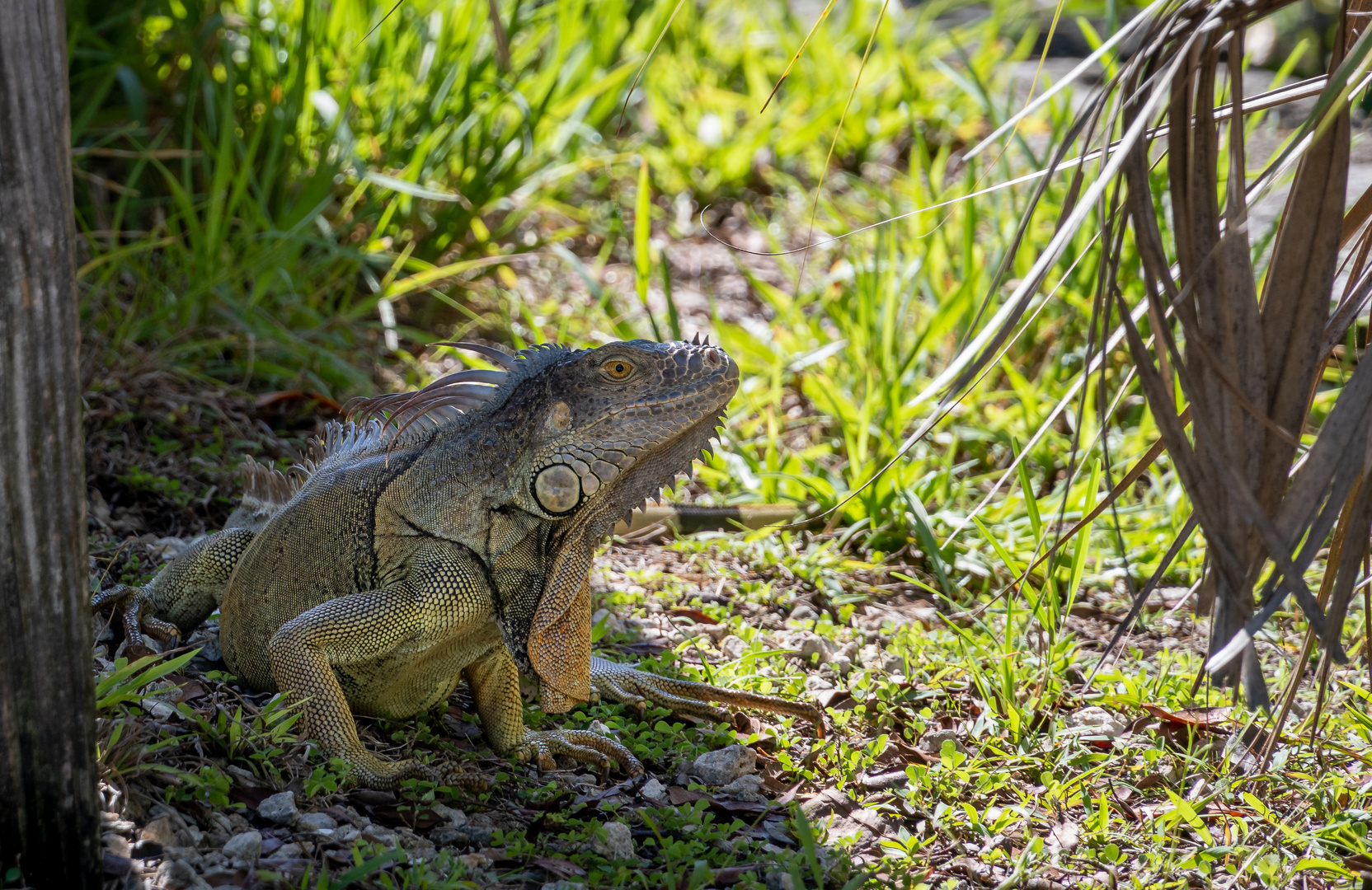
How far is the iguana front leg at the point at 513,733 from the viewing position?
271 cm

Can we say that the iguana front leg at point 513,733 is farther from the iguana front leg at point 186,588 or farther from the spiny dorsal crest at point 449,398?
the iguana front leg at point 186,588

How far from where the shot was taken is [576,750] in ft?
8.89

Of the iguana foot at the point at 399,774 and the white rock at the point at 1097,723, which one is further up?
the iguana foot at the point at 399,774

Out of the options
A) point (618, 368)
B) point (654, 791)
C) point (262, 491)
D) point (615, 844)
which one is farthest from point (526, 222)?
point (615, 844)

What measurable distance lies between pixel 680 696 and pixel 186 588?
1.29 metres

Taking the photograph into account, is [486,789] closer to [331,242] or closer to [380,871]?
[380,871]

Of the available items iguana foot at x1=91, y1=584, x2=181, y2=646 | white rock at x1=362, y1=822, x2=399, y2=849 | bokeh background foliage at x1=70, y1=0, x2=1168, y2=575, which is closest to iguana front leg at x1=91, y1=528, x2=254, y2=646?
iguana foot at x1=91, y1=584, x2=181, y2=646

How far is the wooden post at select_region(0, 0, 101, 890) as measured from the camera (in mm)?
1607

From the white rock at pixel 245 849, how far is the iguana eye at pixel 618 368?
3.69 feet

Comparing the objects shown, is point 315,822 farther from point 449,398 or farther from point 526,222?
point 526,222

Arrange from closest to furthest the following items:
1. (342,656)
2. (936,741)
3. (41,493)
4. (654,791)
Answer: (41,493) < (342,656) < (654,791) < (936,741)

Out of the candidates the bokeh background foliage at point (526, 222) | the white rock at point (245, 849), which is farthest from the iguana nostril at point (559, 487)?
the bokeh background foliage at point (526, 222)

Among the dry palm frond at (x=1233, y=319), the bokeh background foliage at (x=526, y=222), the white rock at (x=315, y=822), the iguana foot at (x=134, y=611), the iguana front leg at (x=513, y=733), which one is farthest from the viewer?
the bokeh background foliage at (x=526, y=222)

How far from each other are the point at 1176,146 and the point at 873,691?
1.81 m
